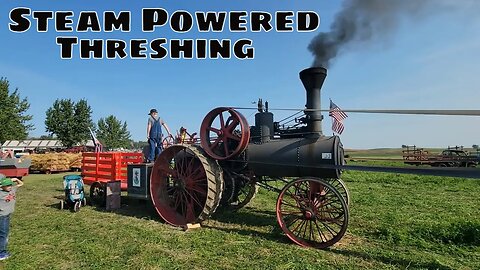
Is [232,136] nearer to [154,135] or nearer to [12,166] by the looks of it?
[154,135]

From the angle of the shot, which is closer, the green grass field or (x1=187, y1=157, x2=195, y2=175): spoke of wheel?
the green grass field

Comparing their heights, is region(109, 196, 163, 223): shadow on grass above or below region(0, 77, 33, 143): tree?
below

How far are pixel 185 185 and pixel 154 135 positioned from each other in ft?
6.86

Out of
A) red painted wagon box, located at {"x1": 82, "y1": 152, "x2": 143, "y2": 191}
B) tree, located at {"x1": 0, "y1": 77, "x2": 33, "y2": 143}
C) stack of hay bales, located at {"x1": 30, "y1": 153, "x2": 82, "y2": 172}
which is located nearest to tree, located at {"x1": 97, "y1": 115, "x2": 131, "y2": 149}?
tree, located at {"x1": 0, "y1": 77, "x2": 33, "y2": 143}

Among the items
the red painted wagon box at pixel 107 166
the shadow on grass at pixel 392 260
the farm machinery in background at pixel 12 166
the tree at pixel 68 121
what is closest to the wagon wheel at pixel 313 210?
the shadow on grass at pixel 392 260

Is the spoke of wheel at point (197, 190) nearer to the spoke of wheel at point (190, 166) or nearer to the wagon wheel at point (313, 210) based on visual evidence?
the spoke of wheel at point (190, 166)

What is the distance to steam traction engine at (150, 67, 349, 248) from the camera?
6000 mm

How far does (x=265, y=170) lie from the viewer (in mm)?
6875

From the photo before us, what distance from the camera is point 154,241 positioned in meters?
5.98

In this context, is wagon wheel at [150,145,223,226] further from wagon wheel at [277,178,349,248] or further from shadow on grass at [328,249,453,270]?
shadow on grass at [328,249,453,270]

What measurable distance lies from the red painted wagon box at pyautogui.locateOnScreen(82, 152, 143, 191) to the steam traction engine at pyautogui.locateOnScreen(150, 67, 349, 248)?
2.14 meters

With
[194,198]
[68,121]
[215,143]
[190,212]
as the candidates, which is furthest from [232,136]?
[68,121]

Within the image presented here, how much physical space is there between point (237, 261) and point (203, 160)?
2.42 m

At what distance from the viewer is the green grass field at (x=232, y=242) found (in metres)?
4.93
